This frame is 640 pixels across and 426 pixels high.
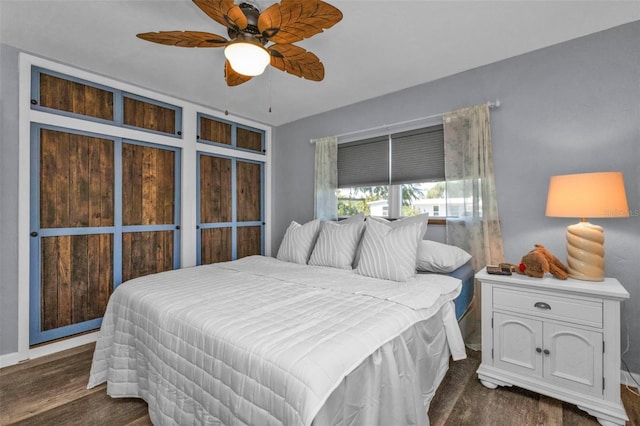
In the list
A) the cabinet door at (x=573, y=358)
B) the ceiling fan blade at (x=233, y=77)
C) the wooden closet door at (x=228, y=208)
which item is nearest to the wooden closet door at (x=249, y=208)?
the wooden closet door at (x=228, y=208)

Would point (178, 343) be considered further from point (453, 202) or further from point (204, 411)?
point (453, 202)

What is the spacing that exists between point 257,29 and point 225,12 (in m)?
0.21

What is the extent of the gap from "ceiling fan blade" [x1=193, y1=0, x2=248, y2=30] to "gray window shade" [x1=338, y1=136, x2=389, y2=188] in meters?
2.06

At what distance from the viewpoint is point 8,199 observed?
7.29 ft

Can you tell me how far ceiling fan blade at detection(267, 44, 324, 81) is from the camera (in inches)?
68.8

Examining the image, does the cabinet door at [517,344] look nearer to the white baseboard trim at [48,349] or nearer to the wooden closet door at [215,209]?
the wooden closet door at [215,209]

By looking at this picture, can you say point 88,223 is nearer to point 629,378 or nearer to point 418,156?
point 418,156

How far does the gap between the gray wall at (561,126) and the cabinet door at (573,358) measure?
631 millimetres

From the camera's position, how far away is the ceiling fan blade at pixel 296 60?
175 cm

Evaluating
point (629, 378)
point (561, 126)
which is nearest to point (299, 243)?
point (561, 126)

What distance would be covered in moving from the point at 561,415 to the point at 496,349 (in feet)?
1.39

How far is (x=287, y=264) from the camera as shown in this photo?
9.17 ft

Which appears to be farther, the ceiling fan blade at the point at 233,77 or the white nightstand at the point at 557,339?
the ceiling fan blade at the point at 233,77

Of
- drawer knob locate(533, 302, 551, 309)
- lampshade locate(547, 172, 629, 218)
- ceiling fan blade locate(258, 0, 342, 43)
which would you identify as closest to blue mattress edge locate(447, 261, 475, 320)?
drawer knob locate(533, 302, 551, 309)
